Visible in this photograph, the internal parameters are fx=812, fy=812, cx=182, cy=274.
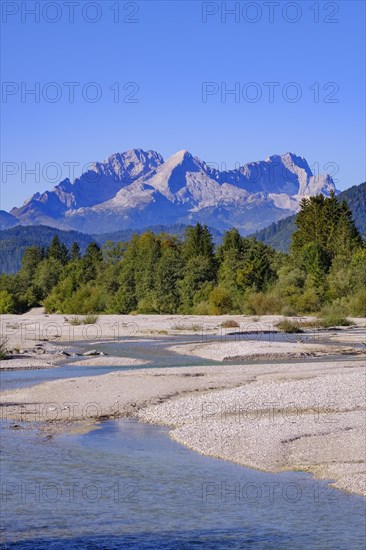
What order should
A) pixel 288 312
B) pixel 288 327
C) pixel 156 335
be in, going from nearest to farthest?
pixel 288 327 < pixel 156 335 < pixel 288 312

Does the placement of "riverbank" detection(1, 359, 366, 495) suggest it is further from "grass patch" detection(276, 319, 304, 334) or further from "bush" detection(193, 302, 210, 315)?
"bush" detection(193, 302, 210, 315)

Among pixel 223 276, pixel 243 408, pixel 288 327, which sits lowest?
pixel 243 408

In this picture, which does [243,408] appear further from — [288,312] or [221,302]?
[221,302]

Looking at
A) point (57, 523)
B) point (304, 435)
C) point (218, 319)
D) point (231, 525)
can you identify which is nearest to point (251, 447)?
point (304, 435)

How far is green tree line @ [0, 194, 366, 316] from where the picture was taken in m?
80.9

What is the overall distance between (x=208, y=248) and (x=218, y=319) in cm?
2608

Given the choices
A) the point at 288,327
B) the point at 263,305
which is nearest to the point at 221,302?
the point at 263,305

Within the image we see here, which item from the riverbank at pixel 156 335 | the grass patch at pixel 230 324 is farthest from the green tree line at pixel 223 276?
the grass patch at pixel 230 324

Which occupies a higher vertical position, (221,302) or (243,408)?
(221,302)

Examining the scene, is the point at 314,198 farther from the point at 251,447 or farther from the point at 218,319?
the point at 251,447

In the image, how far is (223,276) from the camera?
93.2 m

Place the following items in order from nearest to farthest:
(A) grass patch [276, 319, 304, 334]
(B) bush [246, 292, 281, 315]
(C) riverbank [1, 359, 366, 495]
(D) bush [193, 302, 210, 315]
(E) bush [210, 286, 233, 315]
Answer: (C) riverbank [1, 359, 366, 495], (A) grass patch [276, 319, 304, 334], (B) bush [246, 292, 281, 315], (E) bush [210, 286, 233, 315], (D) bush [193, 302, 210, 315]

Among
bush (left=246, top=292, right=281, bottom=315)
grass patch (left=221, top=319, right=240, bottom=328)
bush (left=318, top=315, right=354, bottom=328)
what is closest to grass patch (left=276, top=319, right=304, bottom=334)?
bush (left=318, top=315, right=354, bottom=328)

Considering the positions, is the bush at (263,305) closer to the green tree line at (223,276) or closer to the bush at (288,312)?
the green tree line at (223,276)
